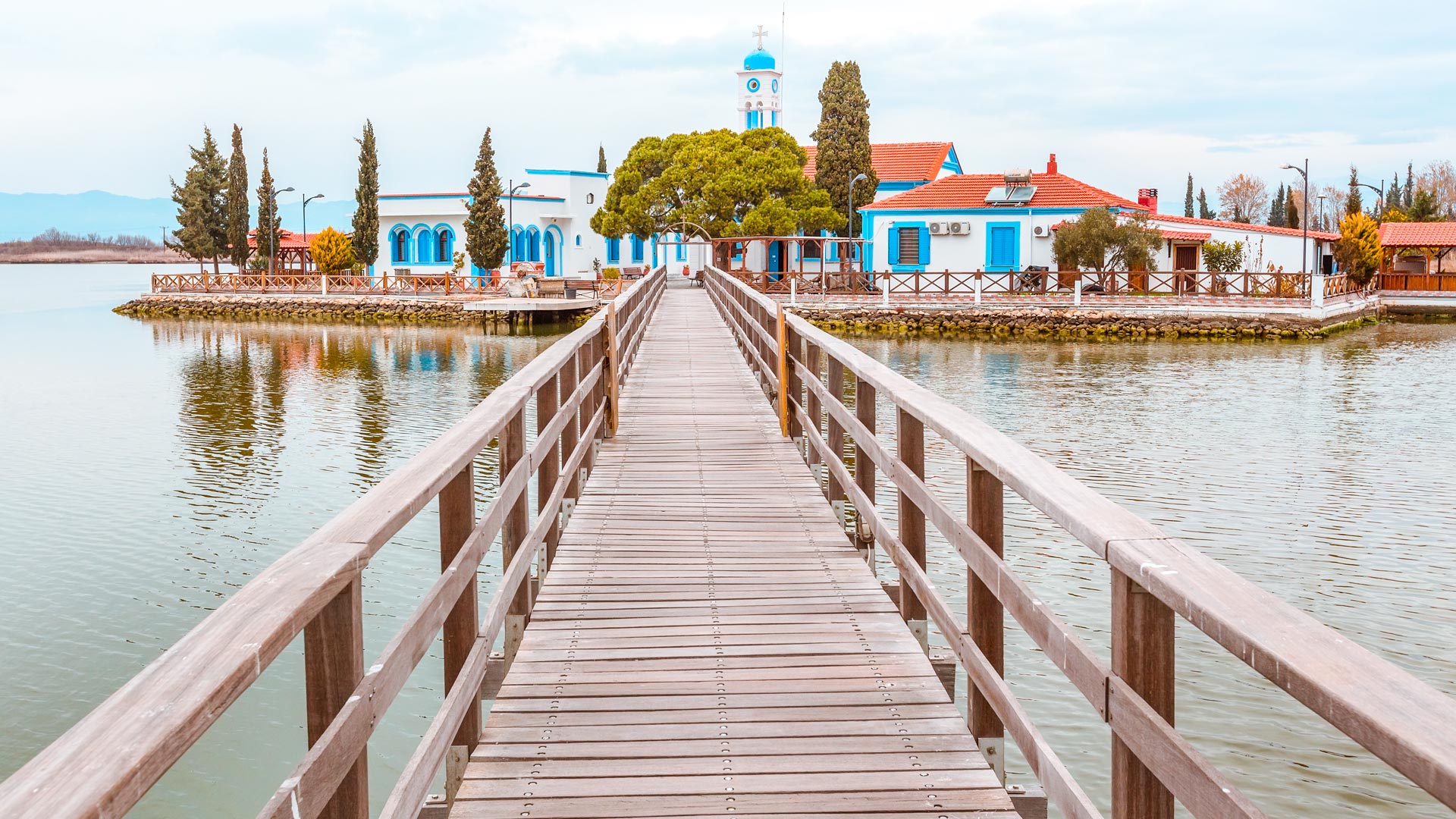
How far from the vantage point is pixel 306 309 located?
51.2 metres

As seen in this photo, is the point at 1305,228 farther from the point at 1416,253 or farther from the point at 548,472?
the point at 548,472

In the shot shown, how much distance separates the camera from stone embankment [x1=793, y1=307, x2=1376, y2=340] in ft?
121

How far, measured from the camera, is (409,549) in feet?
41.2

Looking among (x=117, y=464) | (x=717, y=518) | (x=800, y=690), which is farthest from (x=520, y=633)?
(x=117, y=464)

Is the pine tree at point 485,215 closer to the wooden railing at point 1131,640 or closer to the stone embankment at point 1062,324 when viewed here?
the stone embankment at point 1062,324

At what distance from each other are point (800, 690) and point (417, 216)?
5642 centimetres

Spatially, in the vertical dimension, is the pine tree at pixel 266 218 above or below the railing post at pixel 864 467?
above

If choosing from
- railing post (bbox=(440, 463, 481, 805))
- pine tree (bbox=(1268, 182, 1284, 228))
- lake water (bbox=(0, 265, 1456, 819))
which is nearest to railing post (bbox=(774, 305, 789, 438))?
lake water (bbox=(0, 265, 1456, 819))

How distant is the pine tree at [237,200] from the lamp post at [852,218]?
30034mm

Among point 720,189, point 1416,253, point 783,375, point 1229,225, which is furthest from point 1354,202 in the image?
point 783,375

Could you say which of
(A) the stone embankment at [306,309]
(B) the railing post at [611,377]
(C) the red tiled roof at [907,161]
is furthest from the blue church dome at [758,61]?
(B) the railing post at [611,377]

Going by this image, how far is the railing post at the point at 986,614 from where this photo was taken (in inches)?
138

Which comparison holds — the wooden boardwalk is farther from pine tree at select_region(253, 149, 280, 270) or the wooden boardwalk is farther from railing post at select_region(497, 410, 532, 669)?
pine tree at select_region(253, 149, 280, 270)

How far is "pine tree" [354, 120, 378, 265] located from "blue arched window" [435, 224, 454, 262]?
3.03 meters
